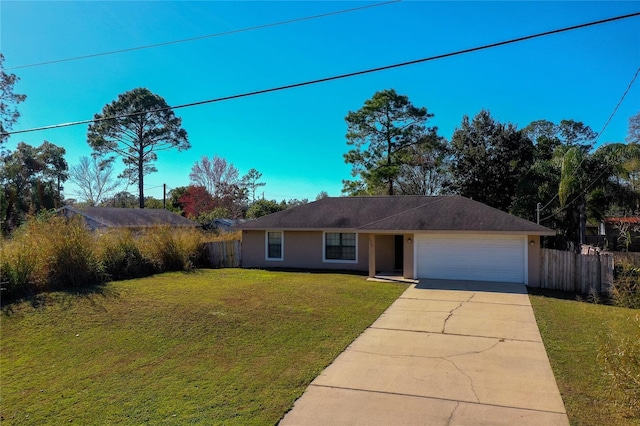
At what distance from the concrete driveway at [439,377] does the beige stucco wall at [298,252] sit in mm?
8312

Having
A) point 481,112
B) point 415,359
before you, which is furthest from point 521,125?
point 415,359

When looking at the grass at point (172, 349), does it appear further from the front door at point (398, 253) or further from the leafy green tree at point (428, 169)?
the leafy green tree at point (428, 169)

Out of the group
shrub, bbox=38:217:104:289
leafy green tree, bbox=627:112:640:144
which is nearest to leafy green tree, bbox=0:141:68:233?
shrub, bbox=38:217:104:289

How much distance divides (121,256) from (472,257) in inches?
513

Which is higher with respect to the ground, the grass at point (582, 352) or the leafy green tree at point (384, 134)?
the leafy green tree at point (384, 134)

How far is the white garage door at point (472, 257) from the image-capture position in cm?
1407

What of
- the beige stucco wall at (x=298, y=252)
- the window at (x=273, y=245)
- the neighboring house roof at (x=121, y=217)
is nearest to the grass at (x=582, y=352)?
the beige stucco wall at (x=298, y=252)

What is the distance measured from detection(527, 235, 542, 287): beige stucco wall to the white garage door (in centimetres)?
19

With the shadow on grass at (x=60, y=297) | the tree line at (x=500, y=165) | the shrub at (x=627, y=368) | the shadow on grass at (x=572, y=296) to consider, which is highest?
the tree line at (x=500, y=165)

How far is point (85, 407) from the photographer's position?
503cm

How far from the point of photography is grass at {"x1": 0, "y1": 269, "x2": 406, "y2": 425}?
4.95 meters

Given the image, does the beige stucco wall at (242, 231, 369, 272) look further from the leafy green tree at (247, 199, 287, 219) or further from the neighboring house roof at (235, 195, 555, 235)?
the leafy green tree at (247, 199, 287, 219)

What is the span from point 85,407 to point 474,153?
30844mm

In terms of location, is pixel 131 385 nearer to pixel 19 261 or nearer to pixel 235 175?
pixel 19 261
